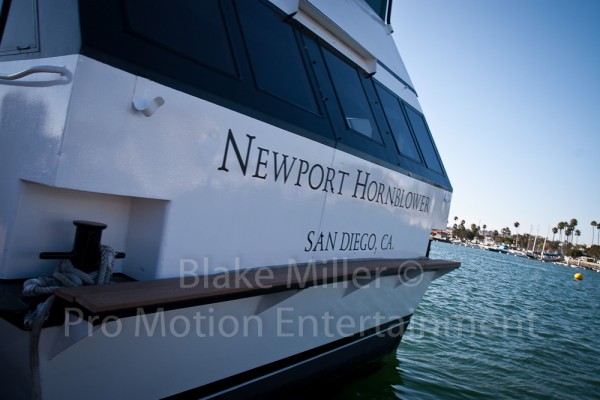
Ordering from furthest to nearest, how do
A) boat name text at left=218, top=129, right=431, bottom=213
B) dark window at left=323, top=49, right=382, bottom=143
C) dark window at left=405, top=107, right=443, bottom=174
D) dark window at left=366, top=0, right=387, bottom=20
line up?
dark window at left=405, top=107, right=443, bottom=174 < dark window at left=366, top=0, right=387, bottom=20 < dark window at left=323, top=49, right=382, bottom=143 < boat name text at left=218, top=129, right=431, bottom=213

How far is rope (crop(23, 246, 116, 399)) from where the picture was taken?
51.4 inches

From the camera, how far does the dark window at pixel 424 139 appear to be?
462cm

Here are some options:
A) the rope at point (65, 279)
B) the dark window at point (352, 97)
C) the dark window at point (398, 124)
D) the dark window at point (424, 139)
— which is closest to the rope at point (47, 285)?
the rope at point (65, 279)

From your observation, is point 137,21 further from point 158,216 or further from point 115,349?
point 115,349

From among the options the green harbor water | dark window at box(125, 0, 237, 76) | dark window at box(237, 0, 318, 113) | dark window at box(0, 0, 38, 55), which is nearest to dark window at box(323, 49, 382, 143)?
dark window at box(237, 0, 318, 113)

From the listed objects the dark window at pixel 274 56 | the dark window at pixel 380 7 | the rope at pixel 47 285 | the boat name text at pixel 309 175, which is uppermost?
the dark window at pixel 380 7

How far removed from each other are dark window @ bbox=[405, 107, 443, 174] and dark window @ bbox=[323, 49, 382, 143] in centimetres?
129

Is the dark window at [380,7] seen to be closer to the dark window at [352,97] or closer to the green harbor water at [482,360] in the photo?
the dark window at [352,97]

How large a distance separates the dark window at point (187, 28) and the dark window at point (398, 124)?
222 cm

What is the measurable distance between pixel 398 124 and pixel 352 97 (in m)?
1.07

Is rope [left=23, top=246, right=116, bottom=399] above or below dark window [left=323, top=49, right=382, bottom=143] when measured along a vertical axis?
below

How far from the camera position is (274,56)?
244 cm

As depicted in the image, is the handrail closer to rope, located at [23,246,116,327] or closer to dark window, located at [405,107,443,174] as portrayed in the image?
rope, located at [23,246,116,327]

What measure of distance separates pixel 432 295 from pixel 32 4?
1113cm
